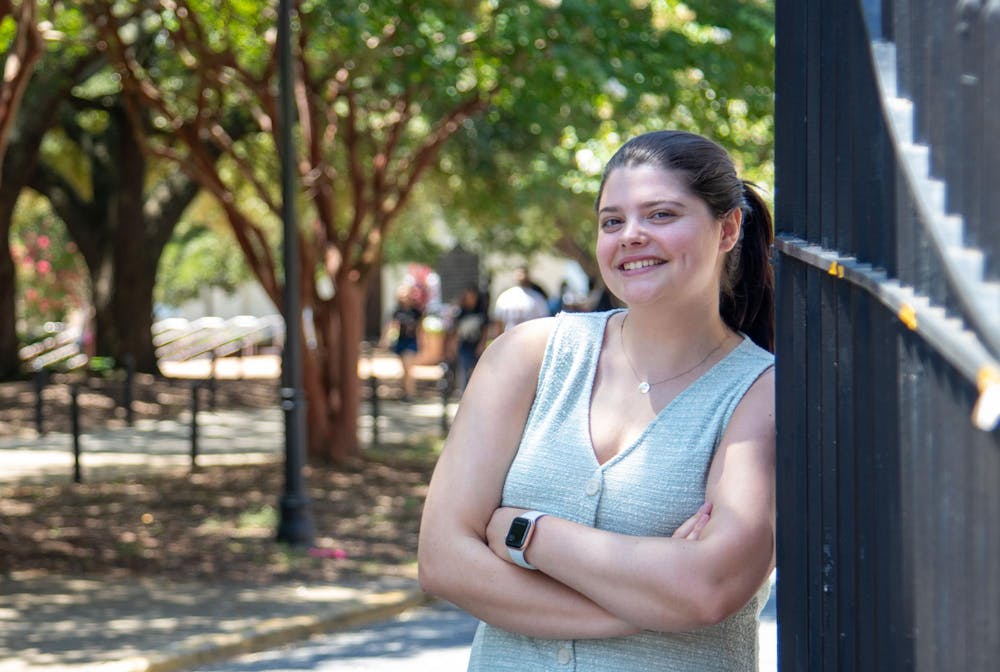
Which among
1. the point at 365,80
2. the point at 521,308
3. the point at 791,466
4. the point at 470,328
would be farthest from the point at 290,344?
the point at 470,328

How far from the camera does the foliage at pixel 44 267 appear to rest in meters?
40.3

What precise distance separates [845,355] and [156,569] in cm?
964

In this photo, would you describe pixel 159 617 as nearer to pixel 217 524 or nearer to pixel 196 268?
pixel 217 524

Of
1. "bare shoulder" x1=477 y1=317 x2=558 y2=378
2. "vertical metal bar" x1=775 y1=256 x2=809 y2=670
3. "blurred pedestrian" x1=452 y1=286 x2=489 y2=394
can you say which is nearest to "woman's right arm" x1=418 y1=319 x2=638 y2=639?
"bare shoulder" x1=477 y1=317 x2=558 y2=378

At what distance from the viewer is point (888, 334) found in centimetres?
159

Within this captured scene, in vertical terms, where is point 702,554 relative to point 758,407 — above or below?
below

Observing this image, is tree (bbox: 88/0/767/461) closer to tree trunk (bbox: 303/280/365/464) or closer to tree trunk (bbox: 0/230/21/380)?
tree trunk (bbox: 303/280/365/464)

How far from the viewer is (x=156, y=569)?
10930 mm

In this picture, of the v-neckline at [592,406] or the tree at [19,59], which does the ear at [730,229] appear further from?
the tree at [19,59]

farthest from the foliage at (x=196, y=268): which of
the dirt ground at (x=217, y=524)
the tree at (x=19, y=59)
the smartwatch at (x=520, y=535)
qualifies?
the smartwatch at (x=520, y=535)

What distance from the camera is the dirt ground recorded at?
11109 millimetres

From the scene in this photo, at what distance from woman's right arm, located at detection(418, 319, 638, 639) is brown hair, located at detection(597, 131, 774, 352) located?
13.2 inches

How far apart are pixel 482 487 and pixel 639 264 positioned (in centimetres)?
47

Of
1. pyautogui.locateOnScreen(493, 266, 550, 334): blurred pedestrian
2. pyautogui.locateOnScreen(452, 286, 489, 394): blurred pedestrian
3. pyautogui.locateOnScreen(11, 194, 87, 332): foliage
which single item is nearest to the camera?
pyautogui.locateOnScreen(493, 266, 550, 334): blurred pedestrian
